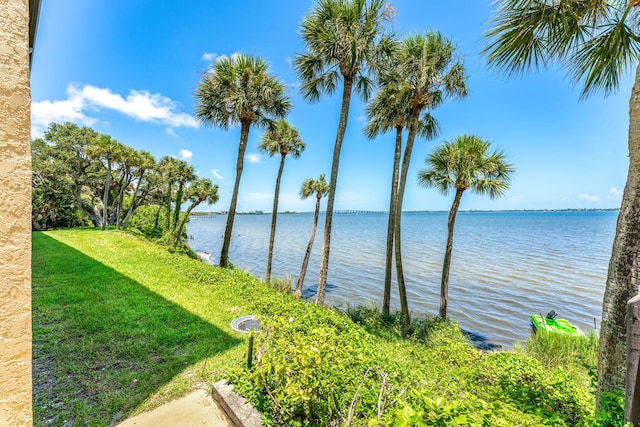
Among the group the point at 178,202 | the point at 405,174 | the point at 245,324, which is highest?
the point at 405,174

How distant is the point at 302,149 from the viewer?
49.8 feet

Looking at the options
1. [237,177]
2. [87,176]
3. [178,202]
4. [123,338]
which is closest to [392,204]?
[237,177]

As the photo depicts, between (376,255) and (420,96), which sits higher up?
(420,96)

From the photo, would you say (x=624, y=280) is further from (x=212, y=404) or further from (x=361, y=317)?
(x=361, y=317)

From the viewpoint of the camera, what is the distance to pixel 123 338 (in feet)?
15.9

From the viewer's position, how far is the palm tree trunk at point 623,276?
2797 millimetres

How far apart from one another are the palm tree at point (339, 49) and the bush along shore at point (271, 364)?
3781mm

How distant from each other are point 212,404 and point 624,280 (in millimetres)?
4910

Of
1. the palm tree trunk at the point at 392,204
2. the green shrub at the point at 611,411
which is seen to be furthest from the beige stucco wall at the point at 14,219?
the palm tree trunk at the point at 392,204

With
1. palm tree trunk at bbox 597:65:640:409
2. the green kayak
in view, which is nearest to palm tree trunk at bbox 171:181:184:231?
the green kayak

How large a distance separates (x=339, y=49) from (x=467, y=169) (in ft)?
19.3

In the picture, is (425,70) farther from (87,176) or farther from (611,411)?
(87,176)

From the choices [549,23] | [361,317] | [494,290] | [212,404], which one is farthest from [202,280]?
[494,290]

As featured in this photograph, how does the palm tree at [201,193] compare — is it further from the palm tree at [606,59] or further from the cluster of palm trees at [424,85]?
the palm tree at [606,59]
